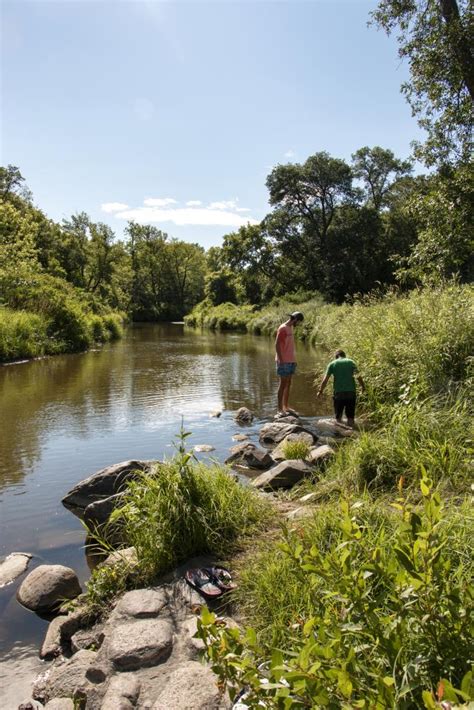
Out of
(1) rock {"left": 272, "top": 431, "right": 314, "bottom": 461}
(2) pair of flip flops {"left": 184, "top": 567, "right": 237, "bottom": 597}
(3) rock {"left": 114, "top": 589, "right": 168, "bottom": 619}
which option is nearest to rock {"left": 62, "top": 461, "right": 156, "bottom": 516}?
(1) rock {"left": 272, "top": 431, "right": 314, "bottom": 461}

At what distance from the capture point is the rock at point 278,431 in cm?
1014

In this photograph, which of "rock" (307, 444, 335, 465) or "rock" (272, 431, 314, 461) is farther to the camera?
"rock" (272, 431, 314, 461)

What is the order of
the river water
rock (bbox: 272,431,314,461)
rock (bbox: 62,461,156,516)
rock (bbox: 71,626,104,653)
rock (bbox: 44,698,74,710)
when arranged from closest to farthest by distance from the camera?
rock (bbox: 44,698,74,710) < rock (bbox: 71,626,104,653) < the river water < rock (bbox: 62,461,156,516) < rock (bbox: 272,431,314,461)

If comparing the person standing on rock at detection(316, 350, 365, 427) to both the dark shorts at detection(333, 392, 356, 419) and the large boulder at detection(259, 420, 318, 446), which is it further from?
the large boulder at detection(259, 420, 318, 446)

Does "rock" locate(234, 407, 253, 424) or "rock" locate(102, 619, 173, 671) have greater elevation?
"rock" locate(234, 407, 253, 424)

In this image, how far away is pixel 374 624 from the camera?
198cm

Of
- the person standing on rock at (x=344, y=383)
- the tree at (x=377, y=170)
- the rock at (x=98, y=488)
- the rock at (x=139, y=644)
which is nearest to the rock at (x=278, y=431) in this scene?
the person standing on rock at (x=344, y=383)

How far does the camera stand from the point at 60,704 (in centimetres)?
335

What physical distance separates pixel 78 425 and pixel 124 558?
7.40 metres

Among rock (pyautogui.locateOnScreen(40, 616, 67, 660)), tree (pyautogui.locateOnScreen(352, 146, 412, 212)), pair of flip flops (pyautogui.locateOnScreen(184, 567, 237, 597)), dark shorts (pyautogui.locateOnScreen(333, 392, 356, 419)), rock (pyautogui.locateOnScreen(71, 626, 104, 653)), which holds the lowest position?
rock (pyautogui.locateOnScreen(40, 616, 67, 660))

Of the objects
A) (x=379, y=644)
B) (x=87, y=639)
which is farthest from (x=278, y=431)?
(x=379, y=644)

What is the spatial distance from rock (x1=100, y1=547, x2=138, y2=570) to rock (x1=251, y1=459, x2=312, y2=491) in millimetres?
2269

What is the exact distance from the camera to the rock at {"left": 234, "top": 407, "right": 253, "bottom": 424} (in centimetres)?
1203

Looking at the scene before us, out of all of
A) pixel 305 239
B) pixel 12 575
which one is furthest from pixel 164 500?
pixel 305 239
